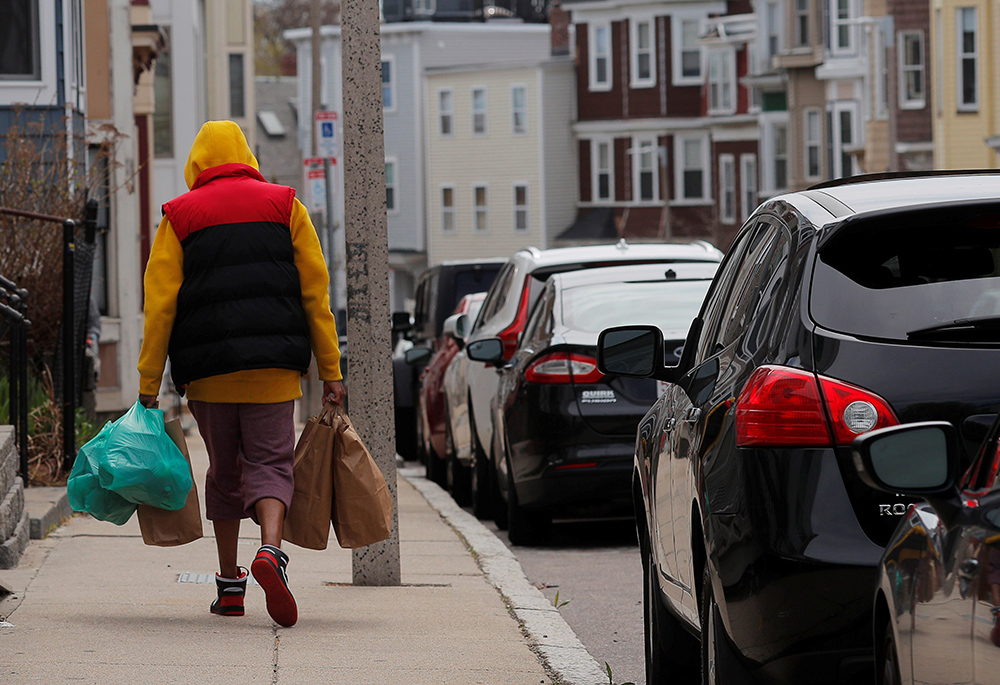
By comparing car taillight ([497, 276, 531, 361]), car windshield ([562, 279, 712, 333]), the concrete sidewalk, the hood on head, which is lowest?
the concrete sidewalk

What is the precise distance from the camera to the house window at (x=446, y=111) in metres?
63.6

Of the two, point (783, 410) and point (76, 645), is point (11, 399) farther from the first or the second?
point (783, 410)

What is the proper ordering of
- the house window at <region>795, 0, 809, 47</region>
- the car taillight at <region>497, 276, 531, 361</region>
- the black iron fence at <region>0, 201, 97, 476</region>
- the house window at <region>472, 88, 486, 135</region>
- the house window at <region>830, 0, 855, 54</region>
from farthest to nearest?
the house window at <region>472, 88, 486, 135</region>, the house window at <region>795, 0, 809, 47</region>, the house window at <region>830, 0, 855, 54</region>, the car taillight at <region>497, 276, 531, 361</region>, the black iron fence at <region>0, 201, 97, 476</region>

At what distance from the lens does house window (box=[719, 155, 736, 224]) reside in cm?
5756

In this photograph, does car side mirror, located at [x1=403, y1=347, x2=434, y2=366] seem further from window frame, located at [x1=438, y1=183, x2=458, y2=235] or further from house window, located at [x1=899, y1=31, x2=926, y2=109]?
window frame, located at [x1=438, y1=183, x2=458, y2=235]

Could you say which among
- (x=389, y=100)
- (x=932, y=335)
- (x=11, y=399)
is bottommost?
(x=11, y=399)

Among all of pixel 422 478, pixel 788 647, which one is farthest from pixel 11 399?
pixel 788 647

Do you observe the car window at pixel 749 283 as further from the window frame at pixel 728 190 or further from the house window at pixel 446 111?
the house window at pixel 446 111

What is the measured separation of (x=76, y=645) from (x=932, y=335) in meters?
3.55

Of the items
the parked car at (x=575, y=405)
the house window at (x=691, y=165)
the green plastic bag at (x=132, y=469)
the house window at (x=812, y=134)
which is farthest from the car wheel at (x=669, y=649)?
the house window at (x=691, y=165)

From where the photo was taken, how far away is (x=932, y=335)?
402 centimetres

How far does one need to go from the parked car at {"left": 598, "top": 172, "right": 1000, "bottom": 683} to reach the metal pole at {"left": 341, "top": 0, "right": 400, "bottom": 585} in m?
3.56

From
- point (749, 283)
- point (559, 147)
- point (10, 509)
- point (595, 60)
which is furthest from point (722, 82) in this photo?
point (749, 283)

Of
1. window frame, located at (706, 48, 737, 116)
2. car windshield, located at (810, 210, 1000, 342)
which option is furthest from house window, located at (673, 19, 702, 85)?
car windshield, located at (810, 210, 1000, 342)
